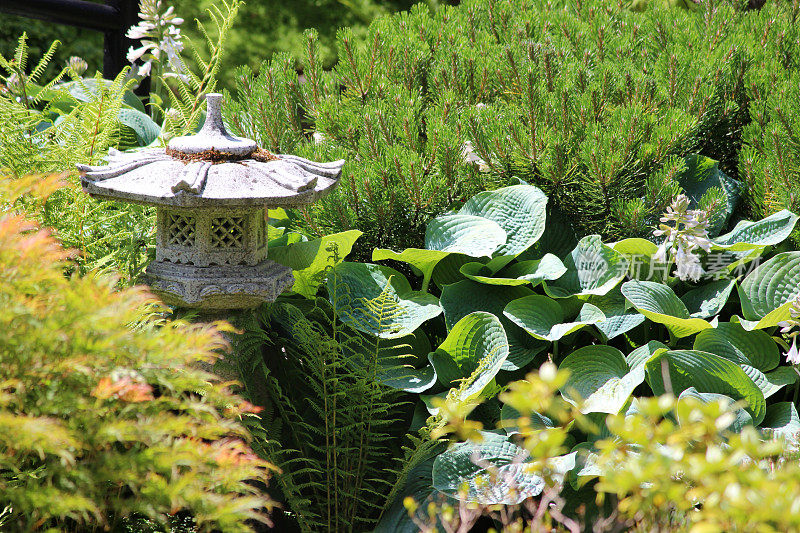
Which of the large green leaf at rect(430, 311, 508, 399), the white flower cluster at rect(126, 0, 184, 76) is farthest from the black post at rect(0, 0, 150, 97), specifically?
the large green leaf at rect(430, 311, 508, 399)

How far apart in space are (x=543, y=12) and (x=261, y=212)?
91.2 inches

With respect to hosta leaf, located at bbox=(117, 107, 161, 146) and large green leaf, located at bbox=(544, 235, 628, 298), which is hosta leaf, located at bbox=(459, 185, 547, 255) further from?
hosta leaf, located at bbox=(117, 107, 161, 146)

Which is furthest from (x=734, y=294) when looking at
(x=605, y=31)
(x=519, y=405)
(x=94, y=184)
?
(x=94, y=184)

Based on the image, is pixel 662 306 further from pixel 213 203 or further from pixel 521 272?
pixel 213 203

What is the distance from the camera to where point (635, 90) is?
110 inches

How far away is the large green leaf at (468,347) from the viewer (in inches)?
85.1

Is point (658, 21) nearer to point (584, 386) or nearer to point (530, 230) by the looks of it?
point (530, 230)

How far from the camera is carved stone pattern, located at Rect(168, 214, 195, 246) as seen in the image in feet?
6.33

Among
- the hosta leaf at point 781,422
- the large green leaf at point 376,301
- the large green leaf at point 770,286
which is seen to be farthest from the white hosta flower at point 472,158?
the hosta leaf at point 781,422

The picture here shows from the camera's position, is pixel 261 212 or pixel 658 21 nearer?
pixel 261 212

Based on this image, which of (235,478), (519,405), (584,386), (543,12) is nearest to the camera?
(519,405)

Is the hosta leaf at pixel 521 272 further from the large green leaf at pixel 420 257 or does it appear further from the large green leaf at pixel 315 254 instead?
the large green leaf at pixel 315 254

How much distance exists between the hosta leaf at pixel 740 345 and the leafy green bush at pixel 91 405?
1.46m

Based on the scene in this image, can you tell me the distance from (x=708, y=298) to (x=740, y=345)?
19 centimetres
